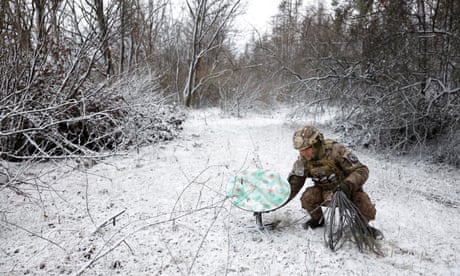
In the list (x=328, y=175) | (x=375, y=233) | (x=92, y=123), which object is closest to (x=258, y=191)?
(x=328, y=175)

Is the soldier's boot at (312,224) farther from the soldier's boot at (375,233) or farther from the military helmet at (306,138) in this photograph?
the military helmet at (306,138)

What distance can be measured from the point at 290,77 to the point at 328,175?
23.2ft

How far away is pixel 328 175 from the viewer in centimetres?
278

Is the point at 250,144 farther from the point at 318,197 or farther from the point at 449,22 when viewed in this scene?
the point at 449,22

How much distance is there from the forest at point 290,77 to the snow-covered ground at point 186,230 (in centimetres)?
58

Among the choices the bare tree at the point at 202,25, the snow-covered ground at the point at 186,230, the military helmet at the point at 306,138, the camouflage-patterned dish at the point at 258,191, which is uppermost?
the bare tree at the point at 202,25

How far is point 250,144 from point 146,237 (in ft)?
14.3

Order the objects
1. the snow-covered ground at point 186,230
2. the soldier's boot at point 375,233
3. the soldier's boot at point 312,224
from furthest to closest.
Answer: the soldier's boot at point 312,224
the soldier's boot at point 375,233
the snow-covered ground at point 186,230

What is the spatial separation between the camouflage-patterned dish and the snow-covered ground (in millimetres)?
345

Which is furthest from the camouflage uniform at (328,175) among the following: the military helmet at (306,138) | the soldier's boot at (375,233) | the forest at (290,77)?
the forest at (290,77)

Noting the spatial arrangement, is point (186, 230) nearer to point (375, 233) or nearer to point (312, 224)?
point (312, 224)

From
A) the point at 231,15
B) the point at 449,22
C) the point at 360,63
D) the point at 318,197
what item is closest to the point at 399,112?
the point at 360,63

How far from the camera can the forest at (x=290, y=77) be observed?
3.96 m

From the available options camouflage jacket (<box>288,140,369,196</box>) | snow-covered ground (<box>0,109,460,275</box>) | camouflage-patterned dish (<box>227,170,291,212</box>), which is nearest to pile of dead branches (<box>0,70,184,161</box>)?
snow-covered ground (<box>0,109,460,275</box>)
